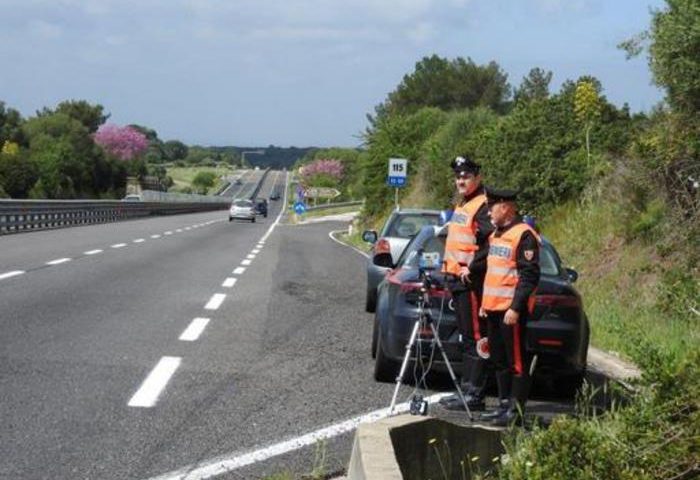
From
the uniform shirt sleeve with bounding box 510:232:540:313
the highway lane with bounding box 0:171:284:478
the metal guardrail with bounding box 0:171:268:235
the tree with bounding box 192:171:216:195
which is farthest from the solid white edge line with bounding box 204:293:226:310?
the tree with bounding box 192:171:216:195

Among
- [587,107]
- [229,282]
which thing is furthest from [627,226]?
[587,107]

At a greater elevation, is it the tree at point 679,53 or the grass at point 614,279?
the tree at point 679,53

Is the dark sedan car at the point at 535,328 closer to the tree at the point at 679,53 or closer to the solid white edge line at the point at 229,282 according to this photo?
the tree at the point at 679,53

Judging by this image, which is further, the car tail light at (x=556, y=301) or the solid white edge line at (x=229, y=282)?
the solid white edge line at (x=229, y=282)

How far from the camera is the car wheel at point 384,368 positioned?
827 cm

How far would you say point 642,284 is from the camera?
13812 mm

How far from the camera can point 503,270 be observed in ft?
21.9

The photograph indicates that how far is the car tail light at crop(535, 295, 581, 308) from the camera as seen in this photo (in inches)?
313

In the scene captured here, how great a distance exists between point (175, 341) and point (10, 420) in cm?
364

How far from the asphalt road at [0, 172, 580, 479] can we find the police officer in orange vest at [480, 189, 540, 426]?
110 cm

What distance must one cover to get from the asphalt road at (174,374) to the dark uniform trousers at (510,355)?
105cm

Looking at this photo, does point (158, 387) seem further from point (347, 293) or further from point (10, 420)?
point (347, 293)

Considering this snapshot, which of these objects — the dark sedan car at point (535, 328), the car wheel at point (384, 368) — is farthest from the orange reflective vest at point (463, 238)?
the car wheel at point (384, 368)

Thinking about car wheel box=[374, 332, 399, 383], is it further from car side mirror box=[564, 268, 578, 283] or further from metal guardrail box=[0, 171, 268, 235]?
metal guardrail box=[0, 171, 268, 235]
